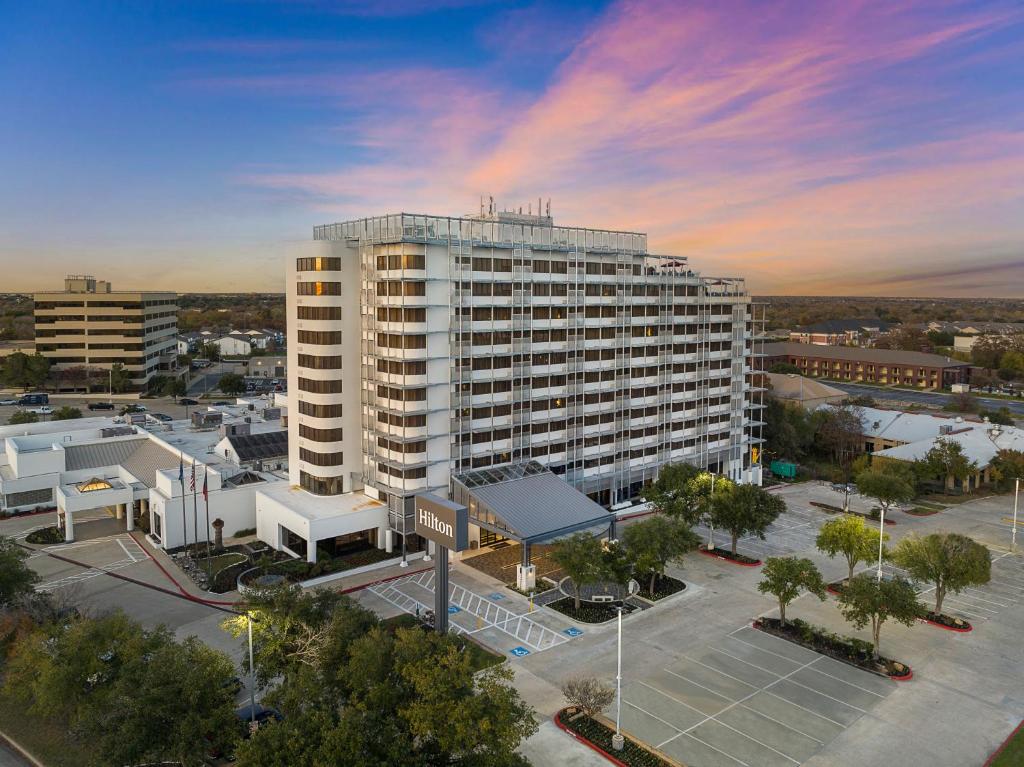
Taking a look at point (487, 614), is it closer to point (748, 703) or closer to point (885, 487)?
point (748, 703)

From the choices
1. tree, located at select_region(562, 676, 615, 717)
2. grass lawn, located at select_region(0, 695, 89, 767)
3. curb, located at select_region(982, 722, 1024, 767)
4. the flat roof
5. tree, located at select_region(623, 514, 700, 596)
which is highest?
the flat roof

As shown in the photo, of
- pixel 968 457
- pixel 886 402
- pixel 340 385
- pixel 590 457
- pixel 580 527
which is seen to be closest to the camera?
pixel 580 527

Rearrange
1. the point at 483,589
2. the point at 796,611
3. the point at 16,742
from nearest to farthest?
the point at 16,742 < the point at 796,611 < the point at 483,589

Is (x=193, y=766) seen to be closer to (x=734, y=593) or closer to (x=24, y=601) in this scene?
(x=24, y=601)

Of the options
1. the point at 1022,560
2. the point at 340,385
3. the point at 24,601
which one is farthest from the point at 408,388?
the point at 1022,560

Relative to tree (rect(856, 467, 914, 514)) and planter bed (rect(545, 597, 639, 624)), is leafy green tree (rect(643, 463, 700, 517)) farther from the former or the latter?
tree (rect(856, 467, 914, 514))

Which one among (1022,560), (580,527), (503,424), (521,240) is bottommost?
(1022,560)

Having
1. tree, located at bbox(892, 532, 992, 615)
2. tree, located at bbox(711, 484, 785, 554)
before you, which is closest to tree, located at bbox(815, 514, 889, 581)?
tree, located at bbox(892, 532, 992, 615)

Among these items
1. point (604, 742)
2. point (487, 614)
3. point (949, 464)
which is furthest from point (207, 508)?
point (949, 464)
